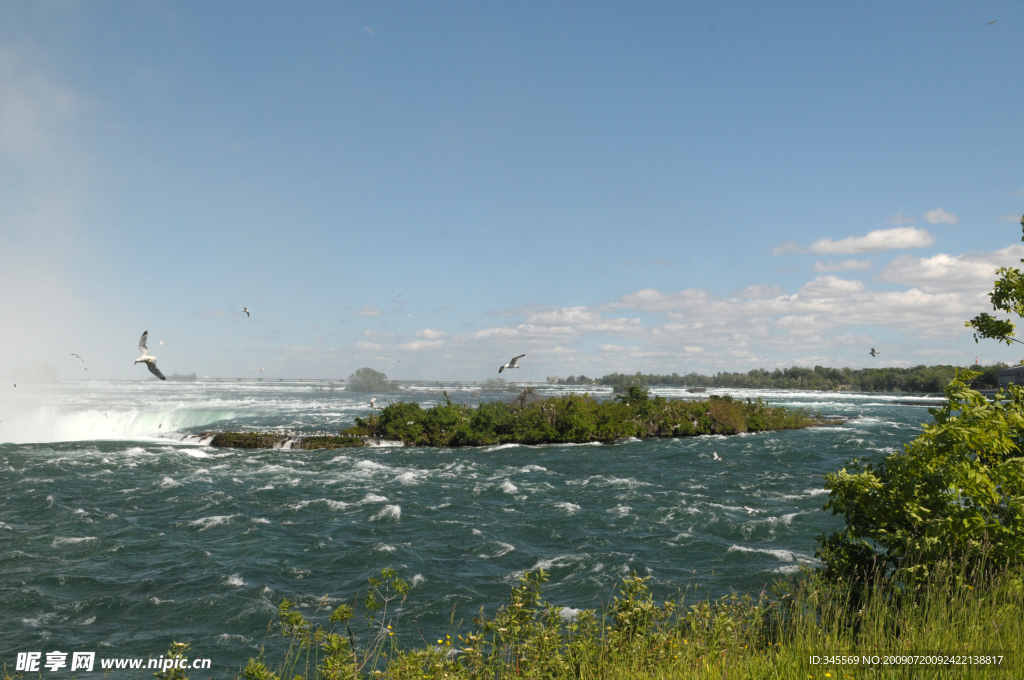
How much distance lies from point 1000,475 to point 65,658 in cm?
1464

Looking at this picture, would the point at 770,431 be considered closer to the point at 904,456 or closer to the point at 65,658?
the point at 904,456

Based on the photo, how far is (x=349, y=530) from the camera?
63.4ft

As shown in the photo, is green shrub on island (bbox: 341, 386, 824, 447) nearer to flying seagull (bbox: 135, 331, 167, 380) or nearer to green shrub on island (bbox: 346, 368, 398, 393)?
flying seagull (bbox: 135, 331, 167, 380)

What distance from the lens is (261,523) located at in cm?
2012

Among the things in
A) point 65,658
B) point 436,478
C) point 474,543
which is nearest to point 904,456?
point 474,543

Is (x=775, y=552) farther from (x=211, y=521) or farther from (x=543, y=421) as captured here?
(x=543, y=421)

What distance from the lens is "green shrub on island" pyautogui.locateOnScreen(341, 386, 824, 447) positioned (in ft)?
131

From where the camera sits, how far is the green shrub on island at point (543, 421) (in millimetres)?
39875

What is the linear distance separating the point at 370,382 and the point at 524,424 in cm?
12861

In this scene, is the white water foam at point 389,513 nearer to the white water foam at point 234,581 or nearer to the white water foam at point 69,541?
the white water foam at point 234,581

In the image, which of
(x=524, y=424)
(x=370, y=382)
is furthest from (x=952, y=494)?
(x=370, y=382)

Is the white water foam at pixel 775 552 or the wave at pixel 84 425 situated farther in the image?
the wave at pixel 84 425

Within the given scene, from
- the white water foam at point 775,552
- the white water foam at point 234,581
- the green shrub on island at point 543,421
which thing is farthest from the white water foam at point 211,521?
the green shrub on island at point 543,421

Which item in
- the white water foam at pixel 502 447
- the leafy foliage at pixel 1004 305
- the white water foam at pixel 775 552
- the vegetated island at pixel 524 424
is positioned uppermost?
the leafy foliage at pixel 1004 305
